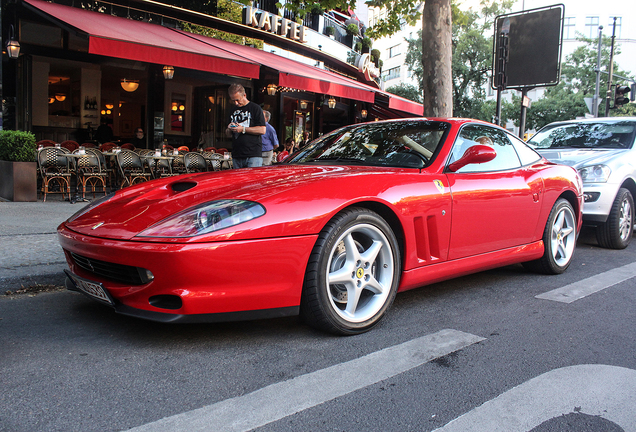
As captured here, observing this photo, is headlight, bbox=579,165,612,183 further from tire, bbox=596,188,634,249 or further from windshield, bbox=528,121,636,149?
windshield, bbox=528,121,636,149

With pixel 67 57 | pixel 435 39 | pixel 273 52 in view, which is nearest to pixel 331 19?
pixel 273 52

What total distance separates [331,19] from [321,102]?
3.26 meters

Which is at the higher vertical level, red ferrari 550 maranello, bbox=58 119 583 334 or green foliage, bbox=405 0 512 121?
green foliage, bbox=405 0 512 121

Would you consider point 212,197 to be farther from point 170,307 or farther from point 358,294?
point 358,294

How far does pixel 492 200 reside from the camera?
3482mm

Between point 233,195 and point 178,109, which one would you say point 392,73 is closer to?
point 178,109

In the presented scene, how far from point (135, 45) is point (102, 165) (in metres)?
2.76

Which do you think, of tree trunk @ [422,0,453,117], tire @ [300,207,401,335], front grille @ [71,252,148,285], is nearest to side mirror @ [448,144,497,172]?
tire @ [300,207,401,335]

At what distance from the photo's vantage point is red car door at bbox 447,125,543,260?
3.26m

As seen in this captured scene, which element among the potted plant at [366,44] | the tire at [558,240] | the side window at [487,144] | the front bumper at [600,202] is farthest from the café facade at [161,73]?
the tire at [558,240]

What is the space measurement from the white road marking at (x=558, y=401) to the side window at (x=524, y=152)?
7.18 feet

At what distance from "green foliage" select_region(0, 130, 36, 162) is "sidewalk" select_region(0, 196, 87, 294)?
88 centimetres

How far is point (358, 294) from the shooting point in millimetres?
2729

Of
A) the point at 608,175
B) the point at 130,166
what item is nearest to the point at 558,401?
the point at 608,175
